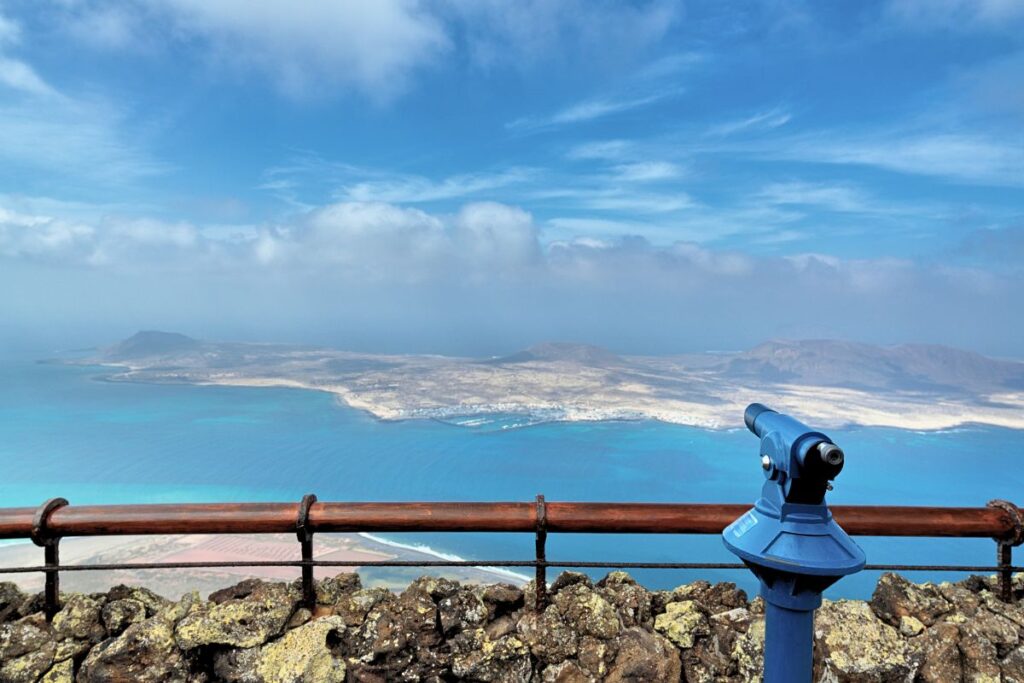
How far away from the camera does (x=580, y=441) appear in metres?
51.0

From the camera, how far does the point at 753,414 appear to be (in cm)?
167

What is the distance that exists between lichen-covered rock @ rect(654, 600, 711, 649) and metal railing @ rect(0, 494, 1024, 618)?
11.5 inches

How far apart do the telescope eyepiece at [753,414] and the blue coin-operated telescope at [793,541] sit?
4.5 inches

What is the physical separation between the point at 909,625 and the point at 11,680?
3.34 m

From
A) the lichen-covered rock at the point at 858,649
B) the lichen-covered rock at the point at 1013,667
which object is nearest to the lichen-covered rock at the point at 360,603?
the lichen-covered rock at the point at 858,649

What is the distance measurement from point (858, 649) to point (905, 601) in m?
0.32

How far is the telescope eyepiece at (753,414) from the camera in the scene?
5.32 feet

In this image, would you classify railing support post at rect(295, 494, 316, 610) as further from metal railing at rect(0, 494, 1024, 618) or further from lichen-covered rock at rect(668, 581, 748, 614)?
lichen-covered rock at rect(668, 581, 748, 614)

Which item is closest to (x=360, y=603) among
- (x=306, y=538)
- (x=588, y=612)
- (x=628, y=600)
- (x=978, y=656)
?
(x=306, y=538)

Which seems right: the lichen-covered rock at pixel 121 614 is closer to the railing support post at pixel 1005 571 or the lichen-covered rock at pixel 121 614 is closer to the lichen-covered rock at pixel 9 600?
the lichen-covered rock at pixel 9 600

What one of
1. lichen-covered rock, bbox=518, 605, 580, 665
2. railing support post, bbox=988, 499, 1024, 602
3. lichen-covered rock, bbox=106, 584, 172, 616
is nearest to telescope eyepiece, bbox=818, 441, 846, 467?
lichen-covered rock, bbox=518, 605, 580, 665

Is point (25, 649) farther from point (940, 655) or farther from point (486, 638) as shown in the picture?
point (940, 655)

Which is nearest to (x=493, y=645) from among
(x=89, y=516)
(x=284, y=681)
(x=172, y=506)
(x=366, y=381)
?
(x=284, y=681)

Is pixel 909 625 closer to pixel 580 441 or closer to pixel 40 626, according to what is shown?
pixel 40 626
